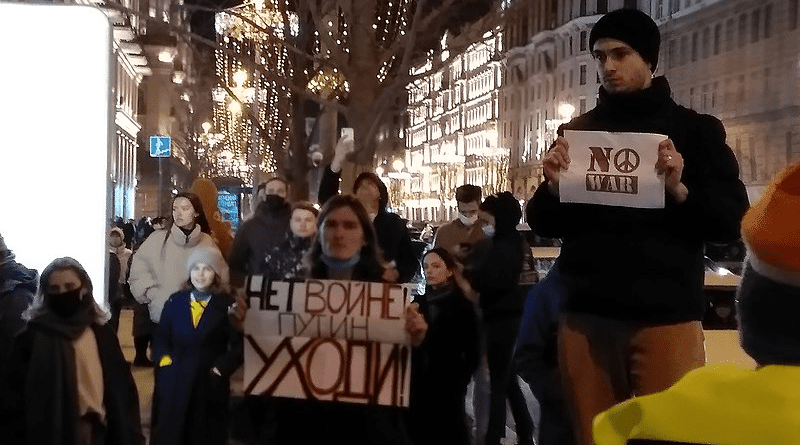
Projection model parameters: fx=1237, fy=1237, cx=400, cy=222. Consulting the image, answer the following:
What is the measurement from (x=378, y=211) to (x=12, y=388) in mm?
3072

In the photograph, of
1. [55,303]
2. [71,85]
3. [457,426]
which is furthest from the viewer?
[457,426]

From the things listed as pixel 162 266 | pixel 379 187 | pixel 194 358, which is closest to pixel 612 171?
pixel 194 358

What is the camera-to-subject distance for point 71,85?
4938 mm

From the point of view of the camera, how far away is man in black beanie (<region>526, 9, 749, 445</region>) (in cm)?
380

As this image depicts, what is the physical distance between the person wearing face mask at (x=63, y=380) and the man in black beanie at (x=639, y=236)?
318cm

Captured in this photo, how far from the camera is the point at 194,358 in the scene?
7223mm

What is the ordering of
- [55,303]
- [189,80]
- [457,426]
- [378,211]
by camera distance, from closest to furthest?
[55,303] → [457,426] → [378,211] → [189,80]

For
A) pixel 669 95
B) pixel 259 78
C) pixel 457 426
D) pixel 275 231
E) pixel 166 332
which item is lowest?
pixel 457 426

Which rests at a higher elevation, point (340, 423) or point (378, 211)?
point (378, 211)

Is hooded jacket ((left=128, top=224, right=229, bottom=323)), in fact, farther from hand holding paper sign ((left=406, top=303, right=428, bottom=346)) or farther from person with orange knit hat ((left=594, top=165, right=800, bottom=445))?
person with orange knit hat ((left=594, top=165, right=800, bottom=445))

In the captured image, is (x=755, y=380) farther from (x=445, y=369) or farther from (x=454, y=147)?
(x=454, y=147)

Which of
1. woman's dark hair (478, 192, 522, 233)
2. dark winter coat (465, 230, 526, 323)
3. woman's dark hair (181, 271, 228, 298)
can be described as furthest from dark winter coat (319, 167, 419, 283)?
woman's dark hair (181, 271, 228, 298)

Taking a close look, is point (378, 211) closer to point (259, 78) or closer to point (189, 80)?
point (259, 78)

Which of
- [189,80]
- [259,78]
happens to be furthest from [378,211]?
[189,80]
